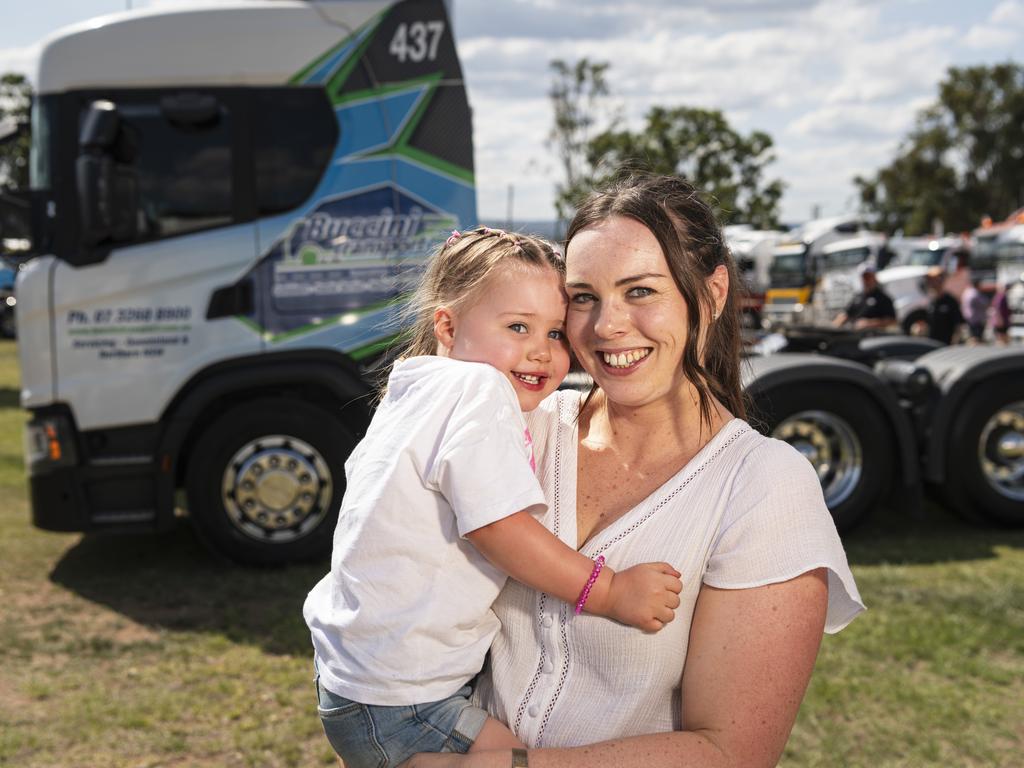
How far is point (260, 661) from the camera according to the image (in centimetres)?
520

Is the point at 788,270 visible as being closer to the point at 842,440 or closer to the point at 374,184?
the point at 842,440

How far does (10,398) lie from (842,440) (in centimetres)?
1302

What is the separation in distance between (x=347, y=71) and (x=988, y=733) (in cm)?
462

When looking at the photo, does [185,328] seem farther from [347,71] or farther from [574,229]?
[574,229]

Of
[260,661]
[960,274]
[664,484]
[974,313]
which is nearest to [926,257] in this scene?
[960,274]

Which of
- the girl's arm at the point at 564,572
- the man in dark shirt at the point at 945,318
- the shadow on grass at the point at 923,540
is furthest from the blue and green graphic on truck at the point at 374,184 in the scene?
the man in dark shirt at the point at 945,318

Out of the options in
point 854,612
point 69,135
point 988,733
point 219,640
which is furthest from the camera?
point 69,135

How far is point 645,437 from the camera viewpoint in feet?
6.97

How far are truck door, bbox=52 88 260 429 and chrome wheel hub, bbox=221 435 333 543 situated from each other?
1.95 ft

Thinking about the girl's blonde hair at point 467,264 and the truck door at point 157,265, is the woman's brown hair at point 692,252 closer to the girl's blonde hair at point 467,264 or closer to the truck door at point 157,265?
the girl's blonde hair at point 467,264

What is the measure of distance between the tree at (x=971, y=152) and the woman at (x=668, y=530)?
55114mm

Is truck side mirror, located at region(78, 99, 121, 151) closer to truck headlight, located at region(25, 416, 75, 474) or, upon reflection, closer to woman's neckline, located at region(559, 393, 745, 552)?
truck headlight, located at region(25, 416, 75, 474)

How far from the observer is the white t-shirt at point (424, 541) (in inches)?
71.7

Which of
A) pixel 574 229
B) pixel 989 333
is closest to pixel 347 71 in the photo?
pixel 574 229
